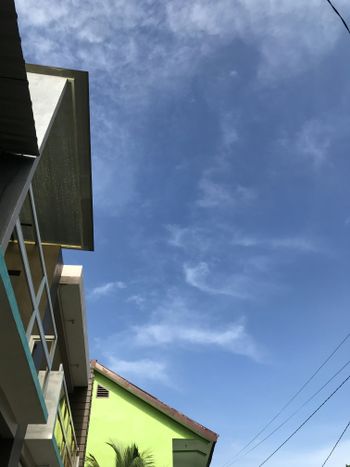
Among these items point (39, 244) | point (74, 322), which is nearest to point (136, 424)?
point (74, 322)

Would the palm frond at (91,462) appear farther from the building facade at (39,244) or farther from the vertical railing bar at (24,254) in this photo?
the vertical railing bar at (24,254)

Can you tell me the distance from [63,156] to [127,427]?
477 inches

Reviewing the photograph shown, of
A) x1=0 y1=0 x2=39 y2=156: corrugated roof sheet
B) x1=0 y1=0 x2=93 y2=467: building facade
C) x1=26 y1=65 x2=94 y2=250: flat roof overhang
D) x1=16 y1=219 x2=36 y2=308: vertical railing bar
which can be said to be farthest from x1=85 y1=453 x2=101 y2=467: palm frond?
x1=0 y1=0 x2=39 y2=156: corrugated roof sheet

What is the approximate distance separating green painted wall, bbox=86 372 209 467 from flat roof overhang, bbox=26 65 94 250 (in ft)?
28.0

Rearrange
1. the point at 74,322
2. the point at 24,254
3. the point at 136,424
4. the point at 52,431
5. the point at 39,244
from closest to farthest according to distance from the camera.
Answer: the point at 24,254
the point at 39,244
the point at 52,431
the point at 74,322
the point at 136,424

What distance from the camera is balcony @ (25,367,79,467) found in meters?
7.51

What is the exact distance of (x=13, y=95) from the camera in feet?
16.5

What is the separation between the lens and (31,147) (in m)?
5.98

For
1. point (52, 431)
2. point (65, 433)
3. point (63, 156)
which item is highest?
point (63, 156)

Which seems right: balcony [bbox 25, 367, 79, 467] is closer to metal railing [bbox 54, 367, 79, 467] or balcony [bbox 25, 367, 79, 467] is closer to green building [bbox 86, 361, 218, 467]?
metal railing [bbox 54, 367, 79, 467]

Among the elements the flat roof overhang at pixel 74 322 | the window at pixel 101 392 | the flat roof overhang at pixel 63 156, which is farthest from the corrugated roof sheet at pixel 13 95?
the window at pixel 101 392

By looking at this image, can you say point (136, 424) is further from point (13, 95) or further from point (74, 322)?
point (13, 95)

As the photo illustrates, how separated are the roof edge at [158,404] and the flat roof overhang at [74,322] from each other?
314cm

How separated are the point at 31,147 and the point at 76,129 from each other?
2.42 meters
